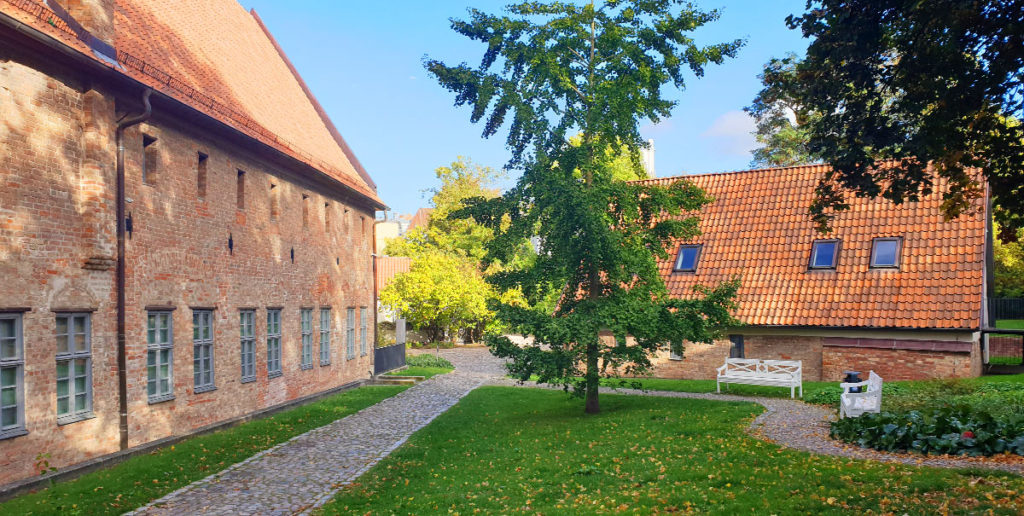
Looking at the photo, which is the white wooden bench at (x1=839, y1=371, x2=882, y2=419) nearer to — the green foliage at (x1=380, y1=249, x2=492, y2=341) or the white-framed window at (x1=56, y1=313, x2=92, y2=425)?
the white-framed window at (x1=56, y1=313, x2=92, y2=425)

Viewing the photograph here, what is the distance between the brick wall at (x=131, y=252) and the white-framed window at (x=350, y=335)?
152 inches

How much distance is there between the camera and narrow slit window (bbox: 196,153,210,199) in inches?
639

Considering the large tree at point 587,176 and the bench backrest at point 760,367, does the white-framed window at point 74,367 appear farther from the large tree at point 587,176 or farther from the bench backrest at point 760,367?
the bench backrest at point 760,367

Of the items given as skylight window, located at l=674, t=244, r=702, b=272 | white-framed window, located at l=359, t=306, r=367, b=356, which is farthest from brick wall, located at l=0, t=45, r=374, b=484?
skylight window, located at l=674, t=244, r=702, b=272

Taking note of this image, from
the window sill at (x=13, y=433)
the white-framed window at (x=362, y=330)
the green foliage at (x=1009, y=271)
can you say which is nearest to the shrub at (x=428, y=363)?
the white-framed window at (x=362, y=330)

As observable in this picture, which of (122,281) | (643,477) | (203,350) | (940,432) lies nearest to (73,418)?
(122,281)

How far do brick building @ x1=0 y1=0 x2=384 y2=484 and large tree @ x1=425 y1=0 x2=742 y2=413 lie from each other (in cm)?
559

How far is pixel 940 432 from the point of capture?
10.8m

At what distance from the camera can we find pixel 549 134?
1593 cm

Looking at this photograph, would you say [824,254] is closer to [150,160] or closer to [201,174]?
[201,174]

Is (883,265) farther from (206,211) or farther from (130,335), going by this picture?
(130,335)

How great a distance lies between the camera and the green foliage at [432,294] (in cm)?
4412

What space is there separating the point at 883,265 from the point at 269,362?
1753cm

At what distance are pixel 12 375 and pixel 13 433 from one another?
2.56 feet
